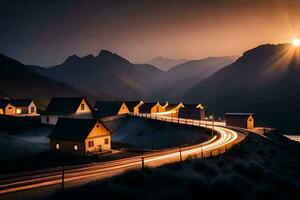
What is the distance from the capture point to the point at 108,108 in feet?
346

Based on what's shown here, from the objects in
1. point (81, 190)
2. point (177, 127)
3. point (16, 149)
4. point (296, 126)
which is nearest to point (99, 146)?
point (16, 149)

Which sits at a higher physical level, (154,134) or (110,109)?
(110,109)

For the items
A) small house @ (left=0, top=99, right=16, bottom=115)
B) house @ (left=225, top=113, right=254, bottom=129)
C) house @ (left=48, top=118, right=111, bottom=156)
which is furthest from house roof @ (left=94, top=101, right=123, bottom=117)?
house @ (left=48, top=118, right=111, bottom=156)

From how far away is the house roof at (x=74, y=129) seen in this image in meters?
53.5

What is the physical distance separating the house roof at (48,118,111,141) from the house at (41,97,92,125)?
28.9m

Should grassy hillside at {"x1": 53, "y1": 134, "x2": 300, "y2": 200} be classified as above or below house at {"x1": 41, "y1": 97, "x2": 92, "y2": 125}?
below

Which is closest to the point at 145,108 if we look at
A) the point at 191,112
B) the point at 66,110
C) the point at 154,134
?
the point at 191,112

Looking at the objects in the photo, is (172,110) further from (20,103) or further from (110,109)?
(20,103)

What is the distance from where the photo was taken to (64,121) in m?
58.5

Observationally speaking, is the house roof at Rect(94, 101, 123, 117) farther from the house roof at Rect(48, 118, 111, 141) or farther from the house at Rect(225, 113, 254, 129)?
the house roof at Rect(48, 118, 111, 141)

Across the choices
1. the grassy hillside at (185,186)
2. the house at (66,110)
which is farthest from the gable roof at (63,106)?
the grassy hillside at (185,186)

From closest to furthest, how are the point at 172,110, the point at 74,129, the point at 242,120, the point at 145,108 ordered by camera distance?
the point at 74,129, the point at 242,120, the point at 145,108, the point at 172,110

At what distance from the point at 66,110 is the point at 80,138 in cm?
3617

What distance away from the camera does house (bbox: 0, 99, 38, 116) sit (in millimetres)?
99250
